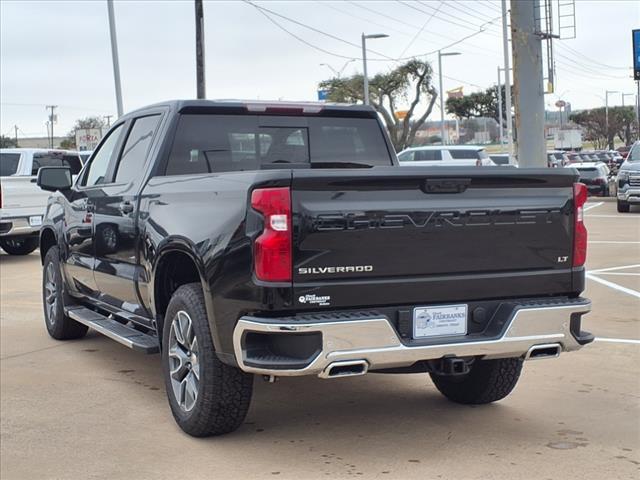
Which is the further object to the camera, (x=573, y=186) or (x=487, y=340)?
(x=573, y=186)

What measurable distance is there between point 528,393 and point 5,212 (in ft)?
38.4

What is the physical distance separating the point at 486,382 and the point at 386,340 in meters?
1.50

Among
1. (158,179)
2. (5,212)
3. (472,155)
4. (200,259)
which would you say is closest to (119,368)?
(158,179)

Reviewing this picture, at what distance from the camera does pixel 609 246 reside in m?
15.6

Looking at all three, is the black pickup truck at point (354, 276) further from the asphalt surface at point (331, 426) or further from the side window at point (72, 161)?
the side window at point (72, 161)

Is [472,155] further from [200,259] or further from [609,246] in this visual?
[200,259]

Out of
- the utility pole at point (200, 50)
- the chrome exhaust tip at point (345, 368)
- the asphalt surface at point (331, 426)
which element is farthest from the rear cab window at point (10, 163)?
the chrome exhaust tip at point (345, 368)

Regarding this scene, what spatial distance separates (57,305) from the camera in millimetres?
8258

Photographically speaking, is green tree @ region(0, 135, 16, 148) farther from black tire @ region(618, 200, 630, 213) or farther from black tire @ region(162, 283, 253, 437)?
black tire @ region(162, 283, 253, 437)

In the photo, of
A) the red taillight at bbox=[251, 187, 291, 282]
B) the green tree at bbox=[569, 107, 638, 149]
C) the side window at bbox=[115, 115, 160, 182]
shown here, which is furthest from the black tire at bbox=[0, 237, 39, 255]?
the green tree at bbox=[569, 107, 638, 149]

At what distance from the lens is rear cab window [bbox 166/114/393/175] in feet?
20.7

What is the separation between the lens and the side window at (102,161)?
7.32 metres

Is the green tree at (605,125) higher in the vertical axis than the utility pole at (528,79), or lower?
higher

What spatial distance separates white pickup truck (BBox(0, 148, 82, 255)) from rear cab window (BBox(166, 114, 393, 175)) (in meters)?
9.08
